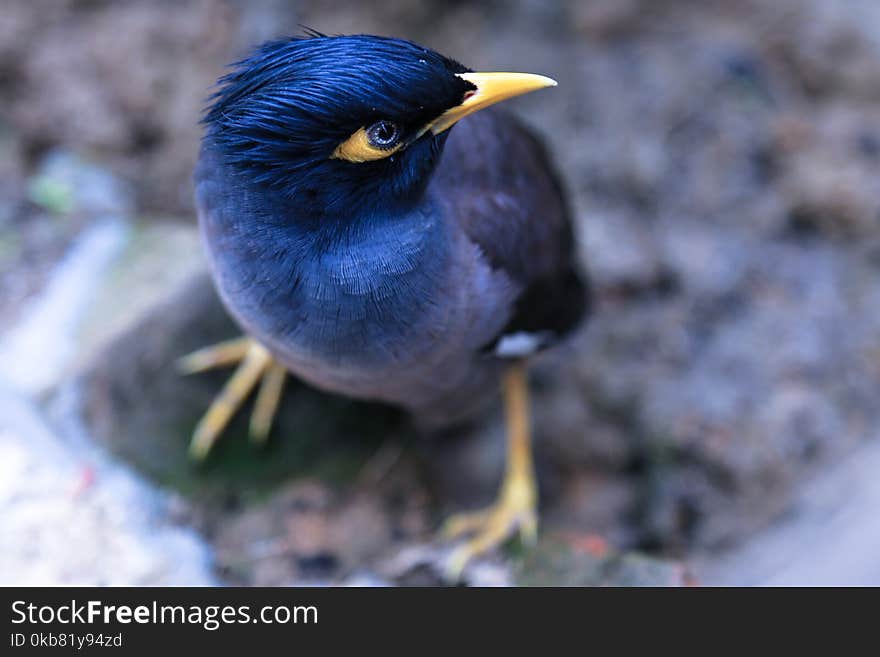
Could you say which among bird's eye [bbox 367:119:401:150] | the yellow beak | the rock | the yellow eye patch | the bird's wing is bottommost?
the rock

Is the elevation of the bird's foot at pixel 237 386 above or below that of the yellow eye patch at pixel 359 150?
above

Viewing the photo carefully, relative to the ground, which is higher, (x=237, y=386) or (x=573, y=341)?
(x=573, y=341)

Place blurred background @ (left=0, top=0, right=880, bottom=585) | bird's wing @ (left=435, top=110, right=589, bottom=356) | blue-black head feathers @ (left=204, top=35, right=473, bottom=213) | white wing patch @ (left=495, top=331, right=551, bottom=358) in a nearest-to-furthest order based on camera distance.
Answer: blue-black head feathers @ (left=204, top=35, right=473, bottom=213) < bird's wing @ (left=435, top=110, right=589, bottom=356) < white wing patch @ (left=495, top=331, right=551, bottom=358) < blurred background @ (left=0, top=0, right=880, bottom=585)

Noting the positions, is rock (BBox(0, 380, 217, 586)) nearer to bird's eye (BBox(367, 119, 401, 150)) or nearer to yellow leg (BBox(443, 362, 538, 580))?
yellow leg (BBox(443, 362, 538, 580))

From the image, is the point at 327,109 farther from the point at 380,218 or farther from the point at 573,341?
the point at 573,341

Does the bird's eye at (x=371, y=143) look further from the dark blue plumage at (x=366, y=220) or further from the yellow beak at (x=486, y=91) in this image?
the yellow beak at (x=486, y=91)

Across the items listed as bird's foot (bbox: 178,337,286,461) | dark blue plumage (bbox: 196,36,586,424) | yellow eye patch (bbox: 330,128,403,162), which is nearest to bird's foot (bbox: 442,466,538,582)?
dark blue plumage (bbox: 196,36,586,424)

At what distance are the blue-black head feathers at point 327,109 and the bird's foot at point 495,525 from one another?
1448 millimetres

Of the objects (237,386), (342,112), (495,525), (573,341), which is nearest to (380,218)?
(342,112)

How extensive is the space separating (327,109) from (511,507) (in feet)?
6.19

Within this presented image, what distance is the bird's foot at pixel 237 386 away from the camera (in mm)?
3264

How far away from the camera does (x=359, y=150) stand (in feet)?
7.30

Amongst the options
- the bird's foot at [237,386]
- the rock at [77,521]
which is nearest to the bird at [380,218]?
the bird's foot at [237,386]

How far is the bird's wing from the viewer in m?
2.76
